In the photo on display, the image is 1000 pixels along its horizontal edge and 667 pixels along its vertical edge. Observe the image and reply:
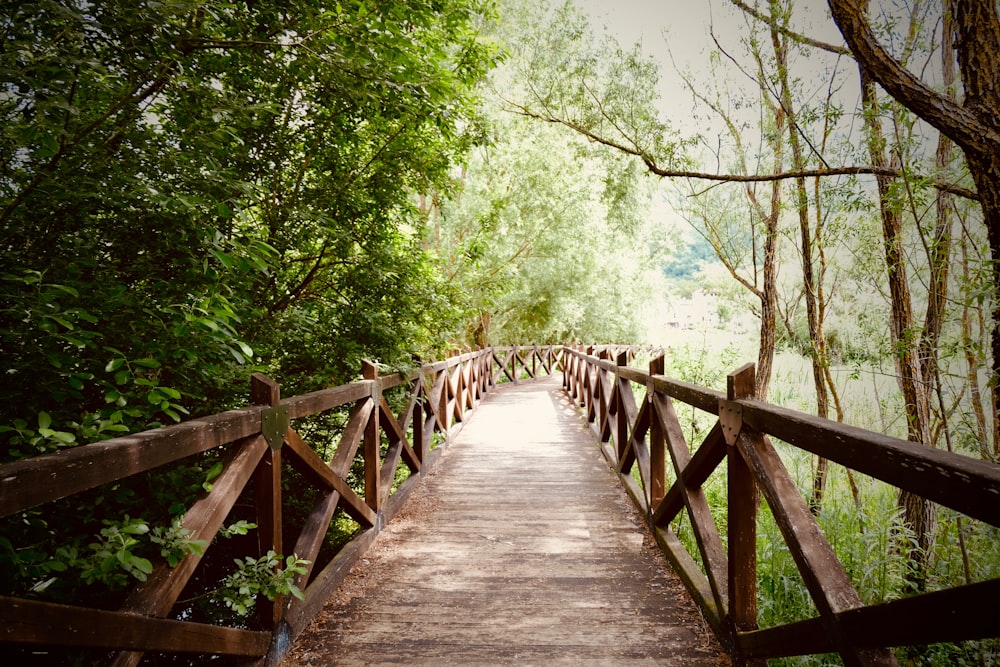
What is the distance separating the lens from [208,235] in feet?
7.88

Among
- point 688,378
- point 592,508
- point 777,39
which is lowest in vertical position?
point 592,508

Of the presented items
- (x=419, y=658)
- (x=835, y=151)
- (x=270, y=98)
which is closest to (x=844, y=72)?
(x=835, y=151)

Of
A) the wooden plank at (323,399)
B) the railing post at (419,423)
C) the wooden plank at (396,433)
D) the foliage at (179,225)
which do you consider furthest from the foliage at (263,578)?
the railing post at (419,423)

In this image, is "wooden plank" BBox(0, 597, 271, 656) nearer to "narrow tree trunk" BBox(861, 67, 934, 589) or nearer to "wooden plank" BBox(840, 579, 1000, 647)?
"wooden plank" BBox(840, 579, 1000, 647)

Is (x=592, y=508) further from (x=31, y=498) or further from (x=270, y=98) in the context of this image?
(x=270, y=98)

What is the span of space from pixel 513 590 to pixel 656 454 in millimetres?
1418

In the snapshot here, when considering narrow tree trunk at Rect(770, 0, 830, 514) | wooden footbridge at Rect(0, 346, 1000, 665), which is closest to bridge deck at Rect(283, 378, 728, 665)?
wooden footbridge at Rect(0, 346, 1000, 665)

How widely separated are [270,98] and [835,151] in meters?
5.22

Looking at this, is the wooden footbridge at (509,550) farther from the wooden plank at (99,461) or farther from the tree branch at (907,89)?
the tree branch at (907,89)

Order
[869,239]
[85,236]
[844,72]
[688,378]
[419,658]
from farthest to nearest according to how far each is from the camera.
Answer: [688,378] < [869,239] < [844,72] < [85,236] < [419,658]

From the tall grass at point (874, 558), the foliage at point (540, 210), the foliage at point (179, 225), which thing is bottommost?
the tall grass at point (874, 558)

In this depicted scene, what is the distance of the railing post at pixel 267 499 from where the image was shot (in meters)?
2.16

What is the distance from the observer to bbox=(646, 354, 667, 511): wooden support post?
3516 millimetres

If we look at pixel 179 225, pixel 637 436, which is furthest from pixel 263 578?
pixel 637 436
